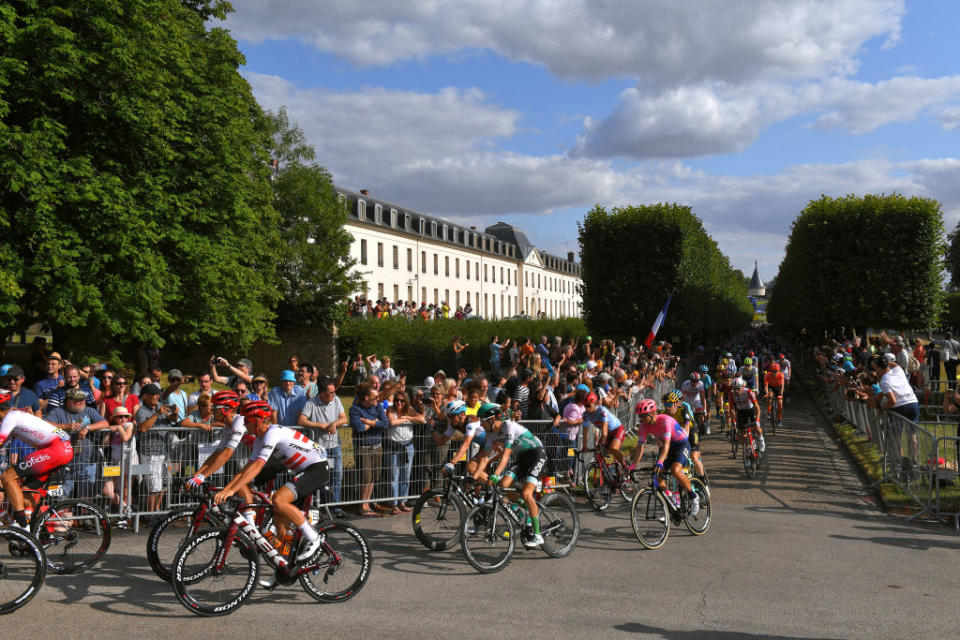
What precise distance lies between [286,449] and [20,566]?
229 cm

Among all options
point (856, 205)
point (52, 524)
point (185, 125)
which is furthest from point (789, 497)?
point (856, 205)

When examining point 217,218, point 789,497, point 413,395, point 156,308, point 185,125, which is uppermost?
point 185,125

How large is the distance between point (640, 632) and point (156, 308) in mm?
15234

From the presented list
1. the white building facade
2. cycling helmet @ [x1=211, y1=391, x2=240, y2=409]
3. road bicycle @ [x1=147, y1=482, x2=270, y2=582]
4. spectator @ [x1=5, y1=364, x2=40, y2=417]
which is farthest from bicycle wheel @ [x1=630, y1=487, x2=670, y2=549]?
the white building facade

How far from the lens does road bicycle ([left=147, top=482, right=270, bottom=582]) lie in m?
6.41

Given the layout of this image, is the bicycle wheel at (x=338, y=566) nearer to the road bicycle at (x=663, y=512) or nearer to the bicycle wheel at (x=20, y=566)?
the bicycle wheel at (x=20, y=566)

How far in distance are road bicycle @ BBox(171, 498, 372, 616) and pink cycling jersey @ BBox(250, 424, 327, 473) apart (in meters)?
0.41

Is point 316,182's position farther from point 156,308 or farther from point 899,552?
point 899,552

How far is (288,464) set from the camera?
21.5ft

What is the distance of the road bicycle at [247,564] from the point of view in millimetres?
6125

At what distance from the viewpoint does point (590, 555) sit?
8211 millimetres

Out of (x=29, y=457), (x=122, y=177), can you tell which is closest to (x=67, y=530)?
(x=29, y=457)

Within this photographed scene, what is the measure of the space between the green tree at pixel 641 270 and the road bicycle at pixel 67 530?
103 ft

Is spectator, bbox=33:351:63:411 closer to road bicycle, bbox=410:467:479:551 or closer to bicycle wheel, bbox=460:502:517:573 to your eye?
road bicycle, bbox=410:467:479:551
